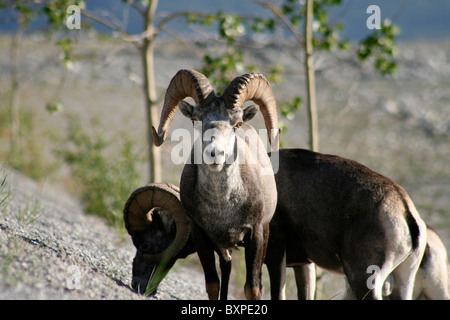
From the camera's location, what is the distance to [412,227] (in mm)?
6574

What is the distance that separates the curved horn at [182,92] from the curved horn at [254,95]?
0.88 feet

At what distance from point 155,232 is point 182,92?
2286 millimetres

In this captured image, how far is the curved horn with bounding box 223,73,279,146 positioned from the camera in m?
6.46

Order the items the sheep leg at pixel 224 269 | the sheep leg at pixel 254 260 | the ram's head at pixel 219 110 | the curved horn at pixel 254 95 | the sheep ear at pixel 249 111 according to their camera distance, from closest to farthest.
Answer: the ram's head at pixel 219 110 < the curved horn at pixel 254 95 < the sheep leg at pixel 254 260 < the sheep ear at pixel 249 111 < the sheep leg at pixel 224 269

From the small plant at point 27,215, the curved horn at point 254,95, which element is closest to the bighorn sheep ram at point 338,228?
the curved horn at point 254,95

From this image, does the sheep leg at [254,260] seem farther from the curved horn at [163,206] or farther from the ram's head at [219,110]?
the curved horn at [163,206]

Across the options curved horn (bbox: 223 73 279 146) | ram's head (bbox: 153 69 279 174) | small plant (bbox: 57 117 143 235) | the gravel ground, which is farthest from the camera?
small plant (bbox: 57 117 143 235)

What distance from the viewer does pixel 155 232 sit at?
26.5 feet

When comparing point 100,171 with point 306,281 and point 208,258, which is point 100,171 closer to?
point 306,281

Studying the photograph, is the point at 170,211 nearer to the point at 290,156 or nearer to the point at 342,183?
the point at 290,156

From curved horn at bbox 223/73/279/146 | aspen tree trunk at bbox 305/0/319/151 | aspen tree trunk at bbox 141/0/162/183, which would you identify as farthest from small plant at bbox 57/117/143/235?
curved horn at bbox 223/73/279/146

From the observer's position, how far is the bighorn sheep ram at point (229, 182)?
6.48 meters

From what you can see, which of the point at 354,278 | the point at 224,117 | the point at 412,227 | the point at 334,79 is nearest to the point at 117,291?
the point at 224,117

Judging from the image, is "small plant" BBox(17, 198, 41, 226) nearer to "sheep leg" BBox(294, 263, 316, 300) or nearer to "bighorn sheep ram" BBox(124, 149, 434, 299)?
"bighorn sheep ram" BBox(124, 149, 434, 299)
